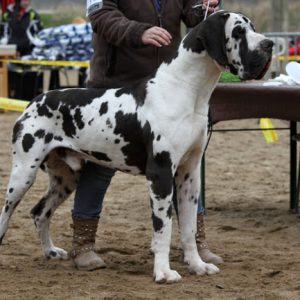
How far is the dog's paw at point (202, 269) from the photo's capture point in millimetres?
5336

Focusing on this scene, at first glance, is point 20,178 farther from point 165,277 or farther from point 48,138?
point 165,277

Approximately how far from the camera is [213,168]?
985cm

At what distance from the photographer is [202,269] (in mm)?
5336

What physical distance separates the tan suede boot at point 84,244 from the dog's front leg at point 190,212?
0.59 meters

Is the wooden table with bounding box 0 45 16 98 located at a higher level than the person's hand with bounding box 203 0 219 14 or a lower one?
lower

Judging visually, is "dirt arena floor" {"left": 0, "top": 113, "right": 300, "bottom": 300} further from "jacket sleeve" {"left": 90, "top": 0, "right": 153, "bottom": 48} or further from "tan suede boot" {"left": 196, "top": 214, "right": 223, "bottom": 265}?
"jacket sleeve" {"left": 90, "top": 0, "right": 153, "bottom": 48}

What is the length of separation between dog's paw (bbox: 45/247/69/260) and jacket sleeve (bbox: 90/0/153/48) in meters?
1.46

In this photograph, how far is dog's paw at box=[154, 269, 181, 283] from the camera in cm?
505

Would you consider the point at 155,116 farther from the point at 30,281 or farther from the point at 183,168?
the point at 30,281

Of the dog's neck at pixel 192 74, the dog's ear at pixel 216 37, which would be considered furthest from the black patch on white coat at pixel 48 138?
the dog's ear at pixel 216 37

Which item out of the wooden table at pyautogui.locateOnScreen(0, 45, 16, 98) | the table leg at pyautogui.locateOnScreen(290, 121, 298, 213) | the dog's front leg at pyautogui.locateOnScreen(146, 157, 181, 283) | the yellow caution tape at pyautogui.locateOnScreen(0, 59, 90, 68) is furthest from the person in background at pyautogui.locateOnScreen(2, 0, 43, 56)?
the dog's front leg at pyautogui.locateOnScreen(146, 157, 181, 283)

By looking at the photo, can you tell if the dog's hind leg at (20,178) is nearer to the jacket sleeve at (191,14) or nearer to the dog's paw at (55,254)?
the dog's paw at (55,254)

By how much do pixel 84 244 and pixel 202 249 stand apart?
762mm

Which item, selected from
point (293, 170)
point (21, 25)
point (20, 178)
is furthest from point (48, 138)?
point (21, 25)
